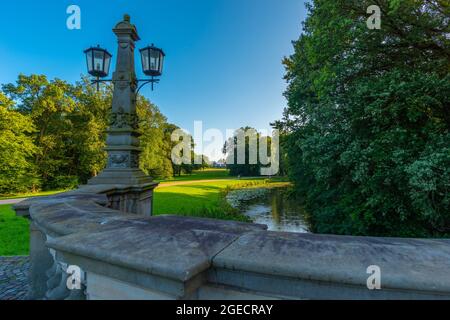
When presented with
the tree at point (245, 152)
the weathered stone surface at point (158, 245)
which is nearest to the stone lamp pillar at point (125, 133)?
the weathered stone surface at point (158, 245)

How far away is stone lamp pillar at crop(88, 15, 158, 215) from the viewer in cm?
498

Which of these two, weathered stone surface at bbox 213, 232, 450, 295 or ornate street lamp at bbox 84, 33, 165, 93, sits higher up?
ornate street lamp at bbox 84, 33, 165, 93

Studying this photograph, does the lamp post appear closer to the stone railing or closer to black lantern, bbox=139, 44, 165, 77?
black lantern, bbox=139, 44, 165, 77

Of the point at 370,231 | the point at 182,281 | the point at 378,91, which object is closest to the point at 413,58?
the point at 378,91

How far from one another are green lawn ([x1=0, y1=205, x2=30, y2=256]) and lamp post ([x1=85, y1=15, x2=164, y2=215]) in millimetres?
3170

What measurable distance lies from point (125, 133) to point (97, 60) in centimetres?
193

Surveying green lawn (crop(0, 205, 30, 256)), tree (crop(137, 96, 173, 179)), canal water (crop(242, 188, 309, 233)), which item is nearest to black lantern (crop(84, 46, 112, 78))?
green lawn (crop(0, 205, 30, 256))

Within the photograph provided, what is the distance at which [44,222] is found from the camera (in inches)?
72.9

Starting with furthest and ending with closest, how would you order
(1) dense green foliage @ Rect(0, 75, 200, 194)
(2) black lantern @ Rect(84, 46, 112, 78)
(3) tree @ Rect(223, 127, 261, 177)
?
(3) tree @ Rect(223, 127, 261, 177) < (1) dense green foliage @ Rect(0, 75, 200, 194) < (2) black lantern @ Rect(84, 46, 112, 78)

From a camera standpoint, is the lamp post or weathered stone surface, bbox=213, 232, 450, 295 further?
the lamp post

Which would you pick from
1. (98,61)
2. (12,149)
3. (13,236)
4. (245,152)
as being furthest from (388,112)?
(245,152)

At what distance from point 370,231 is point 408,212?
1601 mm

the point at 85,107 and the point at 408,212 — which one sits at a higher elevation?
the point at 85,107

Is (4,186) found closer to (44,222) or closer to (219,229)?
(44,222)
